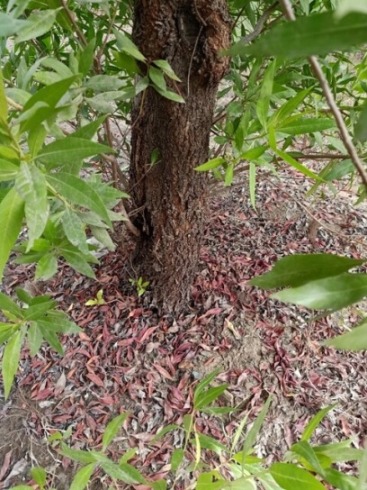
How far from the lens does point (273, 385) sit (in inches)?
47.1

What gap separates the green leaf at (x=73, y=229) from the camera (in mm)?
669

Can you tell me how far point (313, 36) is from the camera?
0.64ft

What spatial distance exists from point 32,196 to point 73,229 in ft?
0.61

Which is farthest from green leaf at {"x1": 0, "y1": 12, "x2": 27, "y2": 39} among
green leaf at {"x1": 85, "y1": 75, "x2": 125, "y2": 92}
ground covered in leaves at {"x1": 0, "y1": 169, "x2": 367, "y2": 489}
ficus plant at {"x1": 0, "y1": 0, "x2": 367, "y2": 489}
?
ground covered in leaves at {"x1": 0, "y1": 169, "x2": 367, "y2": 489}

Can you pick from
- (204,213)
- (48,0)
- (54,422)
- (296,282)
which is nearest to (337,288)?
(296,282)

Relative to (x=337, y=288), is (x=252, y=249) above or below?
below

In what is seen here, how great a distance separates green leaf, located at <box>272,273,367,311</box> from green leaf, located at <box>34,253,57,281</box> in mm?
541

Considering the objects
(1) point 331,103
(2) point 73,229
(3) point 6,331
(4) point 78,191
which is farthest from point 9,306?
A: (1) point 331,103

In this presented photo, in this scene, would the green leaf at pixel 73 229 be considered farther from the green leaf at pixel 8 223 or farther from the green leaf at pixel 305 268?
the green leaf at pixel 305 268

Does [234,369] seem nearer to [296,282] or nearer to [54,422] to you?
[54,422]

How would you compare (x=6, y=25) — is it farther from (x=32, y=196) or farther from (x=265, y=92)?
(x=265, y=92)

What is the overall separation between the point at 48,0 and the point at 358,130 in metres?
0.67

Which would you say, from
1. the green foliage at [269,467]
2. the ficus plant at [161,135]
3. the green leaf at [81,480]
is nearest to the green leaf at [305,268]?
the ficus plant at [161,135]

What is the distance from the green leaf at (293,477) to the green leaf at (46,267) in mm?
482
